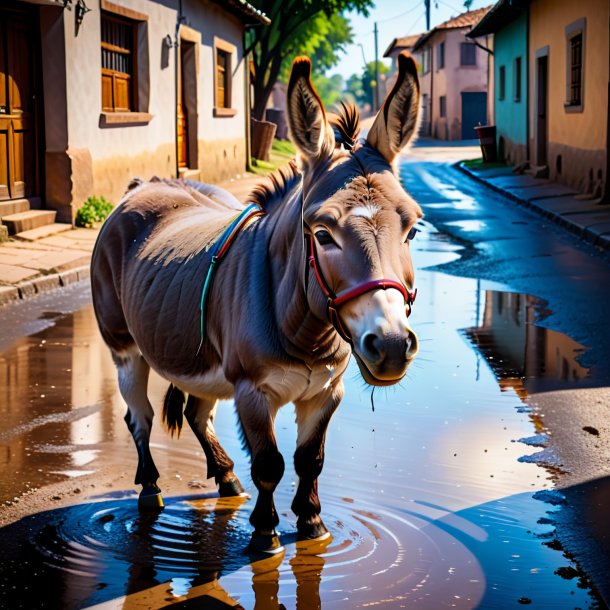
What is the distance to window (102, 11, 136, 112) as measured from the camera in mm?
16812

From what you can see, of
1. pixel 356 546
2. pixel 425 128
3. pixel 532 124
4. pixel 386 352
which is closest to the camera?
pixel 386 352

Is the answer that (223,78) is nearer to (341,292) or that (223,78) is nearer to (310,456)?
(310,456)

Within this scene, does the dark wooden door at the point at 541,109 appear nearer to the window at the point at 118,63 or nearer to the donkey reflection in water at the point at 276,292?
the window at the point at 118,63

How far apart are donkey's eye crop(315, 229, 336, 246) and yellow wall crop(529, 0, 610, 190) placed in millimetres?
15085

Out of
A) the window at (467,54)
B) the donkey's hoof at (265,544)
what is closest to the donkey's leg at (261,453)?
the donkey's hoof at (265,544)

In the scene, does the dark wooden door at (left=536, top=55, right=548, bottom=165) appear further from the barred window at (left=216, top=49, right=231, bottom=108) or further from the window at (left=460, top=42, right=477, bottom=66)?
the window at (left=460, top=42, right=477, bottom=66)

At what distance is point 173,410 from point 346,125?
2.10 metres

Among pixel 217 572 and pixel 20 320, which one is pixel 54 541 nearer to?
pixel 217 572

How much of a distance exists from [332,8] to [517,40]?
21.5 feet

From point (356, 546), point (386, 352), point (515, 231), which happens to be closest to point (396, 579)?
point (356, 546)

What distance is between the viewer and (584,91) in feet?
64.0

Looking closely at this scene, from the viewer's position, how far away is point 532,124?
25.6 m

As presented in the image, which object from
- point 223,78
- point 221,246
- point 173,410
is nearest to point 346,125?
point 221,246

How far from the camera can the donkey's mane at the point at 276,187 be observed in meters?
4.17
